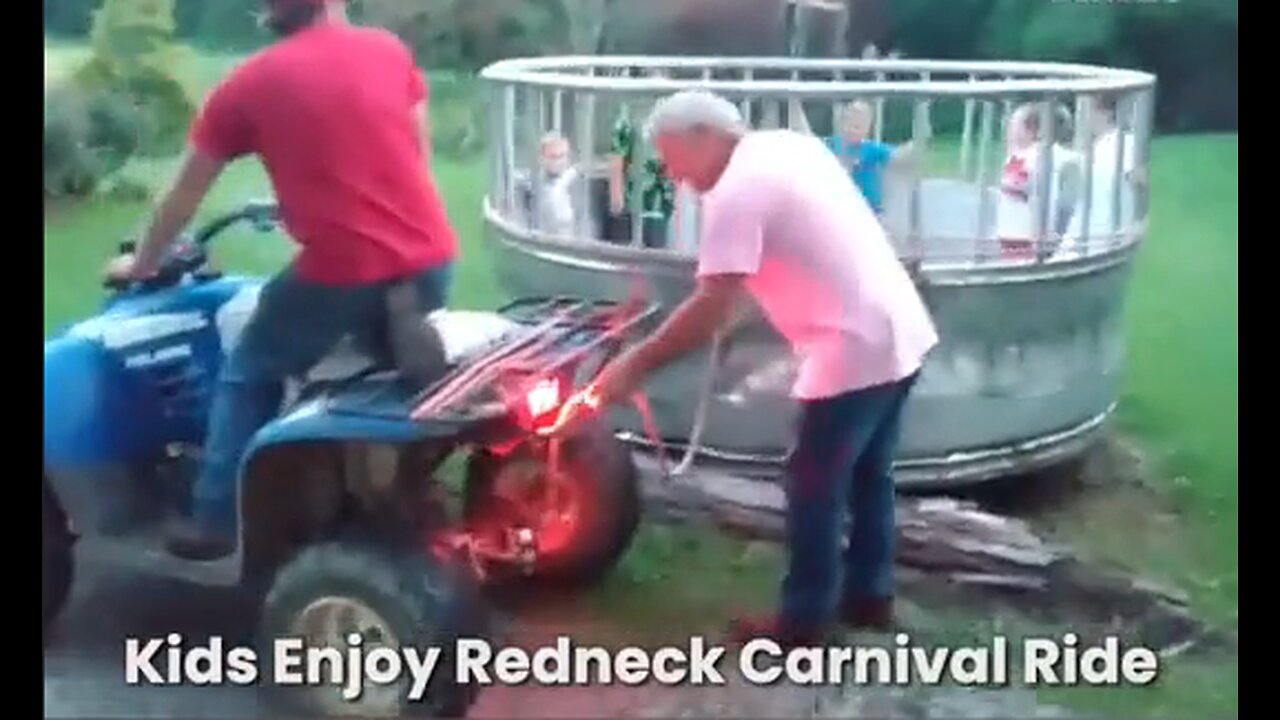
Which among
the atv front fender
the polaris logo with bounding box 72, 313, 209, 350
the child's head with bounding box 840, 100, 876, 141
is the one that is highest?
the child's head with bounding box 840, 100, 876, 141

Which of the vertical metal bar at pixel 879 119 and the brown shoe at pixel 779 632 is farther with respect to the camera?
the brown shoe at pixel 779 632

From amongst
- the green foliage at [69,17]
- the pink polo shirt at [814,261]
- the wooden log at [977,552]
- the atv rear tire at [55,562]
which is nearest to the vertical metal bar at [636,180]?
the pink polo shirt at [814,261]

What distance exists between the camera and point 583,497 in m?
2.57

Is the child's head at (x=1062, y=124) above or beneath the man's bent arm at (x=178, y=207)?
above

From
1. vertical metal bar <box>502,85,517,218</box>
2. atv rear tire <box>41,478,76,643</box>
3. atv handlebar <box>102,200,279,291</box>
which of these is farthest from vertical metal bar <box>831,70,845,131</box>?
atv rear tire <box>41,478,76,643</box>

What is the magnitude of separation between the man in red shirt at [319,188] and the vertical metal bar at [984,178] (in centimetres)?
75

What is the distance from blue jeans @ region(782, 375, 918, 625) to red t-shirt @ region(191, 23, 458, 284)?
24.1 inches

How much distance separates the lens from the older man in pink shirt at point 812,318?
97.7 inches

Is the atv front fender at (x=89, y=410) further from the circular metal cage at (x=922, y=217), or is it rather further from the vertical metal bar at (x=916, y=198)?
the vertical metal bar at (x=916, y=198)

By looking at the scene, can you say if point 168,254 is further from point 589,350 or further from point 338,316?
point 589,350

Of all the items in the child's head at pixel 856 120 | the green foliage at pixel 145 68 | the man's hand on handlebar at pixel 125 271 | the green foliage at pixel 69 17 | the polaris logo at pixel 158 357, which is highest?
the green foliage at pixel 69 17

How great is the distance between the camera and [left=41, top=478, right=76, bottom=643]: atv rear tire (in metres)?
2.65

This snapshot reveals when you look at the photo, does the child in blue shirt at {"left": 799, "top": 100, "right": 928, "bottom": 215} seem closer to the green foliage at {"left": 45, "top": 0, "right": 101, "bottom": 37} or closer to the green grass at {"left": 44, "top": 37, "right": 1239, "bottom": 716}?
the green grass at {"left": 44, "top": 37, "right": 1239, "bottom": 716}
